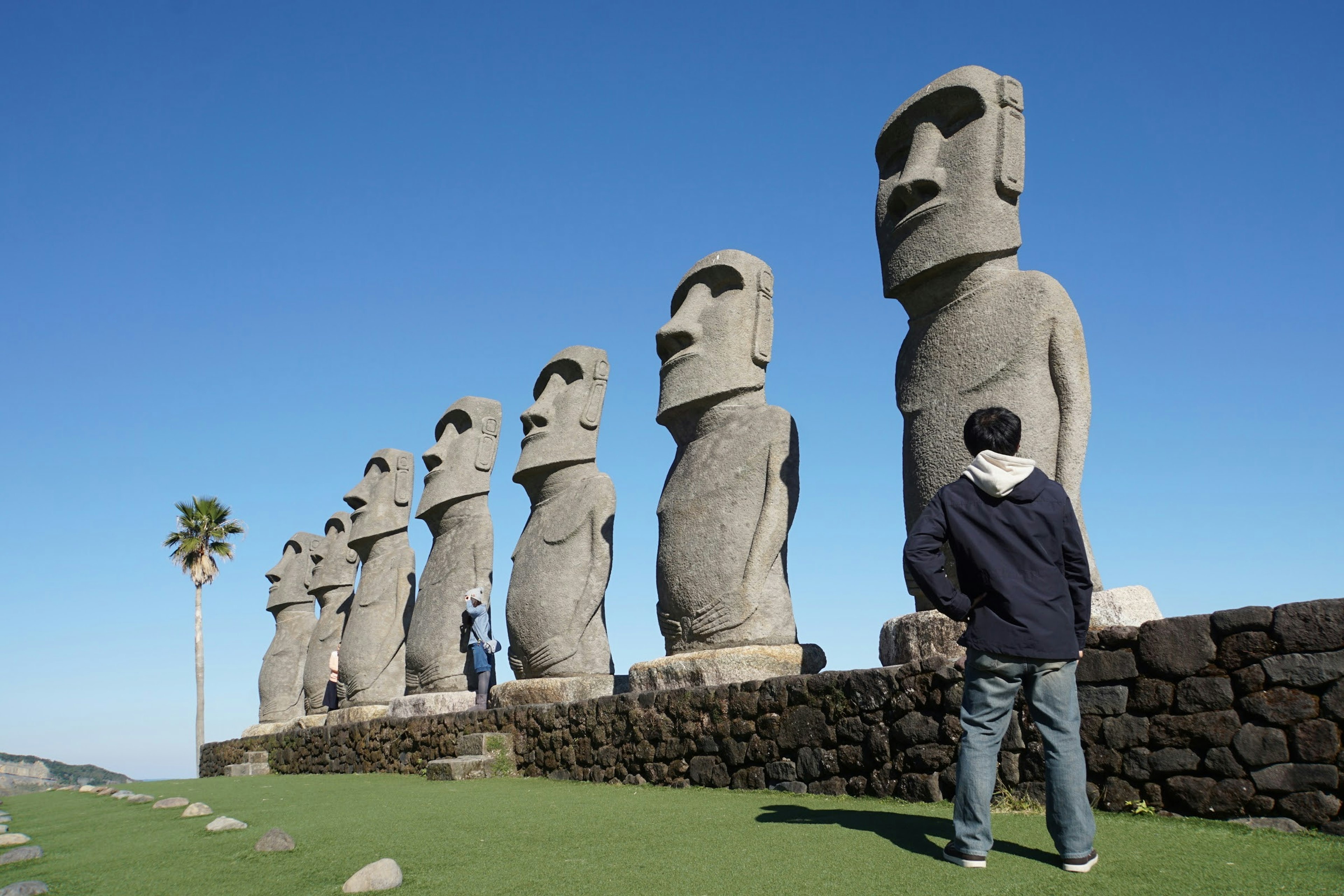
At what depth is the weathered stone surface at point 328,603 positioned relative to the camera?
602 inches

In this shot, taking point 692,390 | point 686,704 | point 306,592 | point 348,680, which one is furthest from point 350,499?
point 686,704

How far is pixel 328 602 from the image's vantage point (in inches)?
651

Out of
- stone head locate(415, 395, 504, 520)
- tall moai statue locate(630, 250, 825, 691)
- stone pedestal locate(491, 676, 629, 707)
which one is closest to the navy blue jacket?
tall moai statue locate(630, 250, 825, 691)

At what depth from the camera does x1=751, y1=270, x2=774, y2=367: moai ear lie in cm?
834

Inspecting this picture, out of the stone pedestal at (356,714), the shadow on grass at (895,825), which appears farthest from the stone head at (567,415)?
the shadow on grass at (895,825)

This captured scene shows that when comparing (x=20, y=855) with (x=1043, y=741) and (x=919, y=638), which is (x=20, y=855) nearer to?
(x=919, y=638)

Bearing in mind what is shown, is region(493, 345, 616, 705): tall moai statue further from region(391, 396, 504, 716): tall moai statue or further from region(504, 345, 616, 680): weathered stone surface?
region(391, 396, 504, 716): tall moai statue

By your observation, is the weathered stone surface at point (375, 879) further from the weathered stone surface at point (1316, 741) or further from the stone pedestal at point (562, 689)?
the stone pedestal at point (562, 689)

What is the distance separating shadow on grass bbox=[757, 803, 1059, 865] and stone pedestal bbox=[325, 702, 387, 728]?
328 inches

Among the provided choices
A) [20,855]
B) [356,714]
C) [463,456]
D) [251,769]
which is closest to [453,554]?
[463,456]

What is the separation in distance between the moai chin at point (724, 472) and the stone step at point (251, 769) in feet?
28.6

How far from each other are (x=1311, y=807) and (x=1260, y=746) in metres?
0.27

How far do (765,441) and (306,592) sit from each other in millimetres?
12609

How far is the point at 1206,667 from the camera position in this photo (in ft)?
14.5
